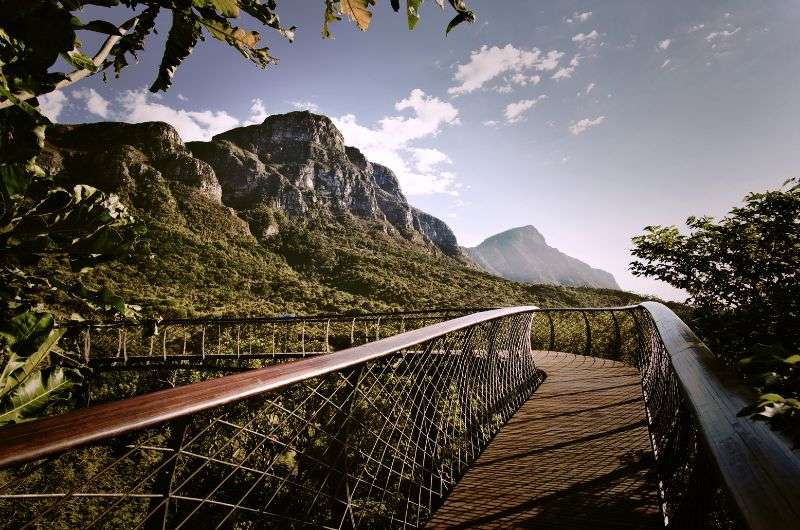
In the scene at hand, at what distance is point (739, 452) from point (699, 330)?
503 centimetres

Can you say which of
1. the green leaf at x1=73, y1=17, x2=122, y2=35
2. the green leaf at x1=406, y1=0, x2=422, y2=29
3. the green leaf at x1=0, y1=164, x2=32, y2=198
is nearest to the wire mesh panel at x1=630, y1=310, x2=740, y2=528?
the green leaf at x1=406, y1=0, x2=422, y2=29

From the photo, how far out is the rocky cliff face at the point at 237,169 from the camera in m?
60.6

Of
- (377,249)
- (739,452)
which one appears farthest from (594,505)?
(377,249)

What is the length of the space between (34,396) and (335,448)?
1.14 m

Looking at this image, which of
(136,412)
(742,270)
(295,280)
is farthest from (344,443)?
(295,280)

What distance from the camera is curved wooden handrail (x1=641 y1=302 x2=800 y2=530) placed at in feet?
1.95

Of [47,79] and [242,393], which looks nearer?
[242,393]

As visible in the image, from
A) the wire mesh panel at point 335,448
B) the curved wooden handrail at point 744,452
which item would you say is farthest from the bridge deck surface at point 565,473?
the curved wooden handrail at point 744,452

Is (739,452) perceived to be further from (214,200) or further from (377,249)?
(214,200)

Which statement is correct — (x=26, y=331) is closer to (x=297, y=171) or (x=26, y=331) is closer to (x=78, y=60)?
(x=78, y=60)

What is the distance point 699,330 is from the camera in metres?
4.78

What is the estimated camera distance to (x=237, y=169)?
264ft

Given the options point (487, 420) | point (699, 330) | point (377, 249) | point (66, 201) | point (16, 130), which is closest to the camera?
point (16, 130)

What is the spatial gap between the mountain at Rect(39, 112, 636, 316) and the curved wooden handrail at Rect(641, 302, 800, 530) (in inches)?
1026
